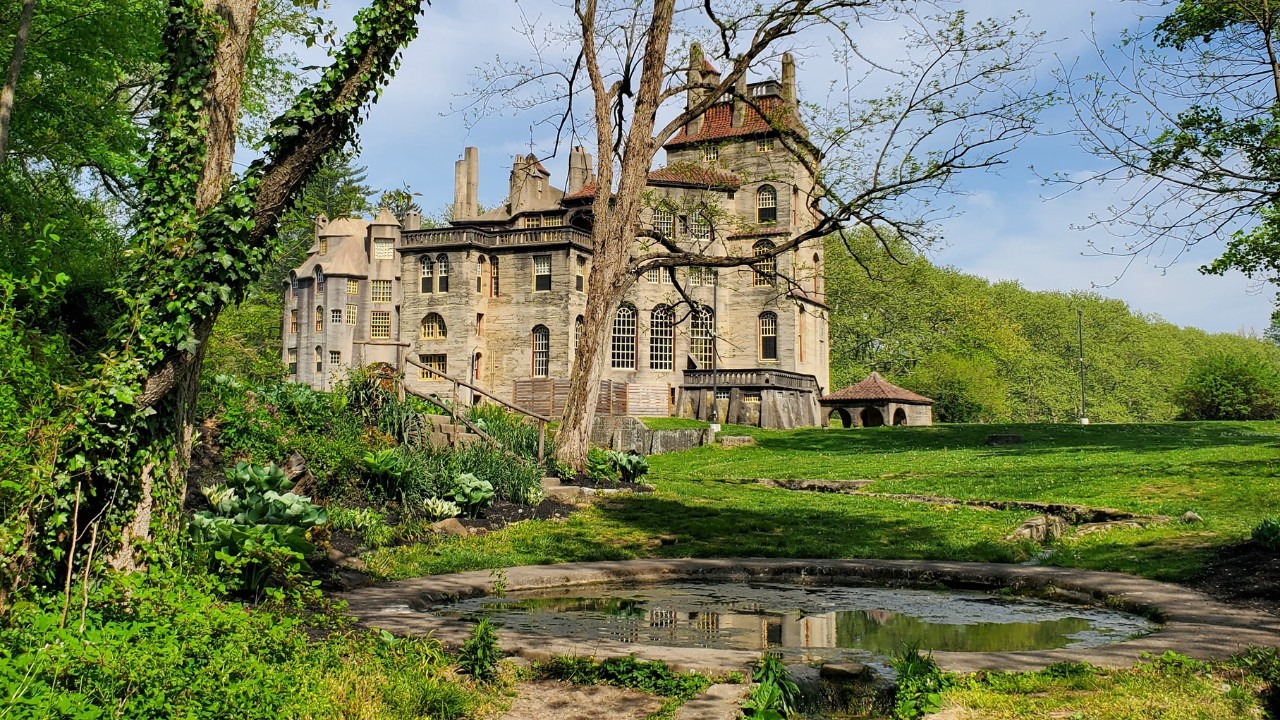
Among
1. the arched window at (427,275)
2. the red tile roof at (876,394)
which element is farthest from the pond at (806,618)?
the arched window at (427,275)

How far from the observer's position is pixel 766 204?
50906 mm

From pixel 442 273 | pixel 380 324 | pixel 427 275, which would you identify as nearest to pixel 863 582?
pixel 442 273

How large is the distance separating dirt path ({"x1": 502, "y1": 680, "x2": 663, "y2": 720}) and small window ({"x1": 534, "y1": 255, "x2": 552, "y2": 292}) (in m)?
43.9

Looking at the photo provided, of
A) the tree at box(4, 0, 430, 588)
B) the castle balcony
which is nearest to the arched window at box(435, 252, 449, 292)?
the castle balcony

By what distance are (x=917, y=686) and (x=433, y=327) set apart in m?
46.9

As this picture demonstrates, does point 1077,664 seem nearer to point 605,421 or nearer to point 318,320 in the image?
point 605,421

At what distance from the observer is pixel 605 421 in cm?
3622

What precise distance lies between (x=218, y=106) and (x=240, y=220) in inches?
47.2

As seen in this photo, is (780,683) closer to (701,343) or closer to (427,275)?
(701,343)

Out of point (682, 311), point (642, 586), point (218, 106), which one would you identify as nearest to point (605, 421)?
point (682, 311)

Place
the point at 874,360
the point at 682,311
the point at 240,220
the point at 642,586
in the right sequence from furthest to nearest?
the point at 874,360, the point at 682,311, the point at 642,586, the point at 240,220

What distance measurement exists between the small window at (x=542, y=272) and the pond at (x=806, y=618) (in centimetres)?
3957

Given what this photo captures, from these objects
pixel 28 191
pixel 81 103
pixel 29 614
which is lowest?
pixel 29 614

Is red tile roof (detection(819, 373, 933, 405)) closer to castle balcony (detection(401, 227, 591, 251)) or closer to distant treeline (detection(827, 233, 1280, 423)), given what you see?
distant treeline (detection(827, 233, 1280, 423))
